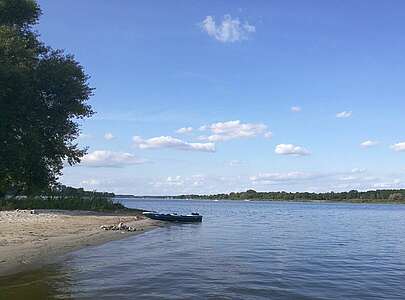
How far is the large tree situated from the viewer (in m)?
22.7

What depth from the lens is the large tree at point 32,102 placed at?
74.4ft

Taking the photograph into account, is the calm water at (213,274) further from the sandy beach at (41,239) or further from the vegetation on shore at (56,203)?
the vegetation on shore at (56,203)

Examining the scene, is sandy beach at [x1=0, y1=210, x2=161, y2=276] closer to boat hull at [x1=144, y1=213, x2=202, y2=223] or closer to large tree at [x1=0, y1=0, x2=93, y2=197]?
large tree at [x1=0, y1=0, x2=93, y2=197]

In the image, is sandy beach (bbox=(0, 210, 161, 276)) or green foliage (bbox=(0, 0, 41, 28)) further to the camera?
green foliage (bbox=(0, 0, 41, 28))

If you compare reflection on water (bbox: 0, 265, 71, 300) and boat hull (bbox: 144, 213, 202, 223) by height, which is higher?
boat hull (bbox: 144, 213, 202, 223)

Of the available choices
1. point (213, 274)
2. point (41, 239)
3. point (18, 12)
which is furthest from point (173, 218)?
point (213, 274)

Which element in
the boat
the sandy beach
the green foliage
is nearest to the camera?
the sandy beach

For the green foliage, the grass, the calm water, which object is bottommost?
the calm water

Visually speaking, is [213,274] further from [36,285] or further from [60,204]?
[60,204]

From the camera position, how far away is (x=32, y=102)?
79.1 ft

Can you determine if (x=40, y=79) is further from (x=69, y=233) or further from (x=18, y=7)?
(x=69, y=233)

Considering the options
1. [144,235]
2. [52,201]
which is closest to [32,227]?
[144,235]

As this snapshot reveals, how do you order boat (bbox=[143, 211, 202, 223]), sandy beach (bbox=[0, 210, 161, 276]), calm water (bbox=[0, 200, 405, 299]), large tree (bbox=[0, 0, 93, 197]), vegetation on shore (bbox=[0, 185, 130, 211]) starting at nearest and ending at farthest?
calm water (bbox=[0, 200, 405, 299]) < sandy beach (bbox=[0, 210, 161, 276]) < large tree (bbox=[0, 0, 93, 197]) < vegetation on shore (bbox=[0, 185, 130, 211]) < boat (bbox=[143, 211, 202, 223])

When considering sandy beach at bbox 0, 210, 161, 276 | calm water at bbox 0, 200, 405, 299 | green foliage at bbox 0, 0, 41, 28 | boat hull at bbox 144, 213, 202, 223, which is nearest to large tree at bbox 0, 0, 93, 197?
green foliage at bbox 0, 0, 41, 28
